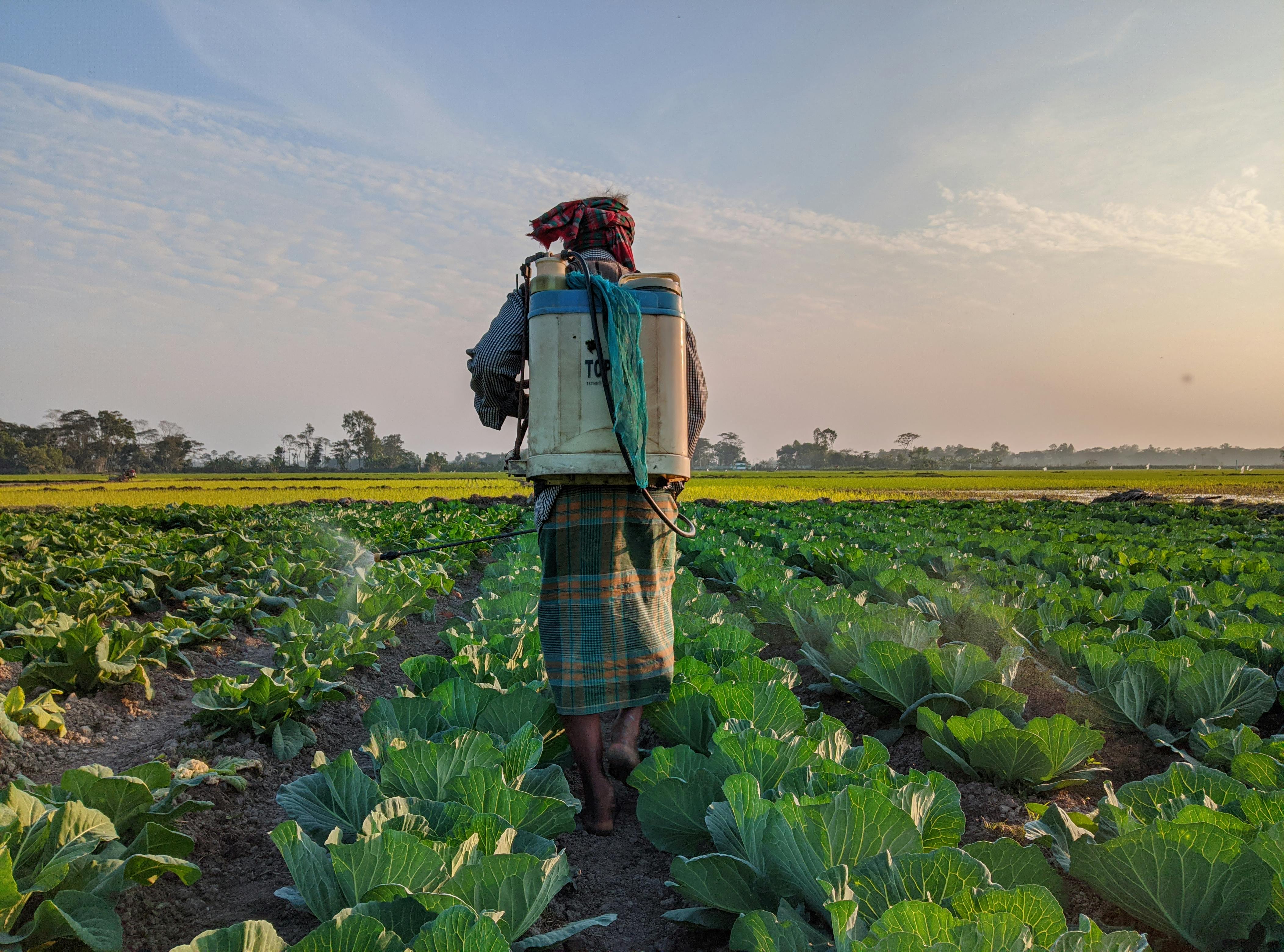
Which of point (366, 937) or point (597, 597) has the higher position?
point (597, 597)

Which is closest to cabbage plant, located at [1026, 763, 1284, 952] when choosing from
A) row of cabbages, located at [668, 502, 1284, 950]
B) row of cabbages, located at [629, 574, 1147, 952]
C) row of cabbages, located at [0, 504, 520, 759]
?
row of cabbages, located at [668, 502, 1284, 950]

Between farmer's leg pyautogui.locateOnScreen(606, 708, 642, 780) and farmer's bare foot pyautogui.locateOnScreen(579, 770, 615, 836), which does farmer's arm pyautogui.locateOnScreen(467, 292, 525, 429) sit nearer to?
farmer's leg pyautogui.locateOnScreen(606, 708, 642, 780)

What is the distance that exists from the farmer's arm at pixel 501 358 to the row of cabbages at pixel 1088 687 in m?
1.32

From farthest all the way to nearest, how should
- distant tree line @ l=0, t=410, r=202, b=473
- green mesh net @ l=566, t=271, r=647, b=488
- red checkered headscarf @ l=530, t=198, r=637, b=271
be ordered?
distant tree line @ l=0, t=410, r=202, b=473
red checkered headscarf @ l=530, t=198, r=637, b=271
green mesh net @ l=566, t=271, r=647, b=488

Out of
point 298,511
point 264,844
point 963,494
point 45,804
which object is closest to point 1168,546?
point 264,844

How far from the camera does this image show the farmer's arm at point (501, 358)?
2311mm

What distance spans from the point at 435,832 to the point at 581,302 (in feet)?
4.80

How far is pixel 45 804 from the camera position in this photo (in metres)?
1.80

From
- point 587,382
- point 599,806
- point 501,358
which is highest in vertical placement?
point 501,358

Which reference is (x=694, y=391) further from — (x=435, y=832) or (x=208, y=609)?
(x=208, y=609)

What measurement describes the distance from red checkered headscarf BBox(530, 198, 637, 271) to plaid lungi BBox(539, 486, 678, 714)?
93 centimetres

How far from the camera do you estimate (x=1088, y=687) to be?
10.2 feet

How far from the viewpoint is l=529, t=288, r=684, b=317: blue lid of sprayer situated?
2.09 m

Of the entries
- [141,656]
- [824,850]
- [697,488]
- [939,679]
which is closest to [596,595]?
[824,850]
